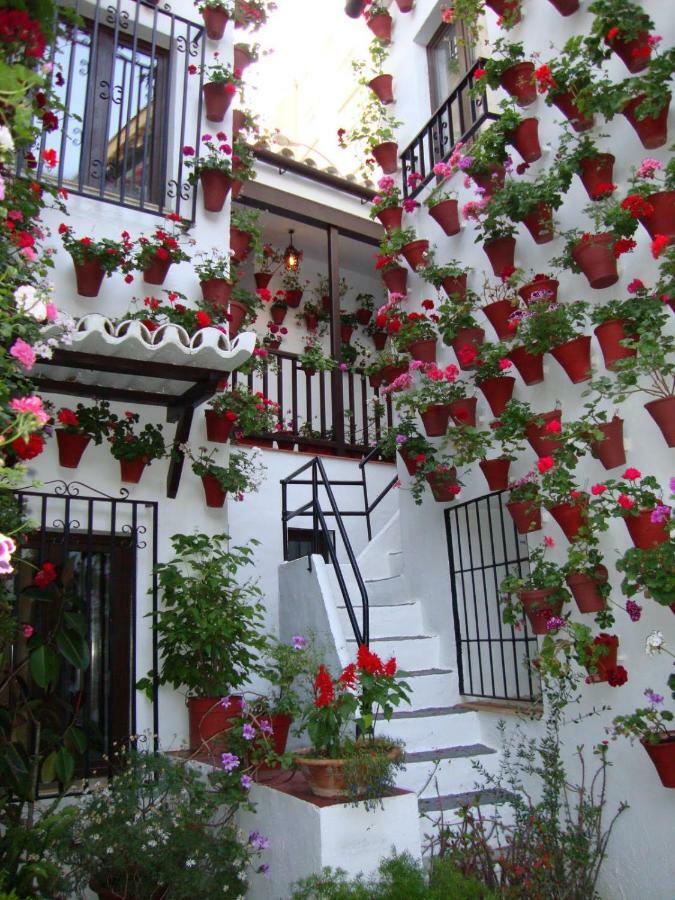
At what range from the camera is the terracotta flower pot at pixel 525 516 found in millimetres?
4734

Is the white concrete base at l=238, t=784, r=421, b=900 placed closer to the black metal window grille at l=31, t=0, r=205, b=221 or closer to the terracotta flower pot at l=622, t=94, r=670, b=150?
the terracotta flower pot at l=622, t=94, r=670, b=150

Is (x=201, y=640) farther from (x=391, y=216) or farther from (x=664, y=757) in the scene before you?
(x=391, y=216)

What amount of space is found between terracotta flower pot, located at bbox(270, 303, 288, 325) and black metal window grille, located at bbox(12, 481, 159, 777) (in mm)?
4895

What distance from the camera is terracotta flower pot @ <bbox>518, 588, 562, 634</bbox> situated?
175 inches

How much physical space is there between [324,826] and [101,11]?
19.6ft

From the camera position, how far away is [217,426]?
5.64 m

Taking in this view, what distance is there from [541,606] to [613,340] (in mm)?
1565

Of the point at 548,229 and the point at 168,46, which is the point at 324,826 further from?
the point at 168,46

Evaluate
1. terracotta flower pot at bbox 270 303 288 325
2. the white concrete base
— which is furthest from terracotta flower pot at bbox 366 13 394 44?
the white concrete base

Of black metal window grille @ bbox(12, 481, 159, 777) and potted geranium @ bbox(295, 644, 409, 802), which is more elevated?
black metal window grille @ bbox(12, 481, 159, 777)

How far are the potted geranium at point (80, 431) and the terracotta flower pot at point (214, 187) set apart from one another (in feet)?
5.90

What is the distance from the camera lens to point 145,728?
4949 mm

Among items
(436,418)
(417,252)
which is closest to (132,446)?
(436,418)

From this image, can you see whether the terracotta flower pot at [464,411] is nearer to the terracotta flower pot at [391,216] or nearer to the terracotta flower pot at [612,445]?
the terracotta flower pot at [612,445]
